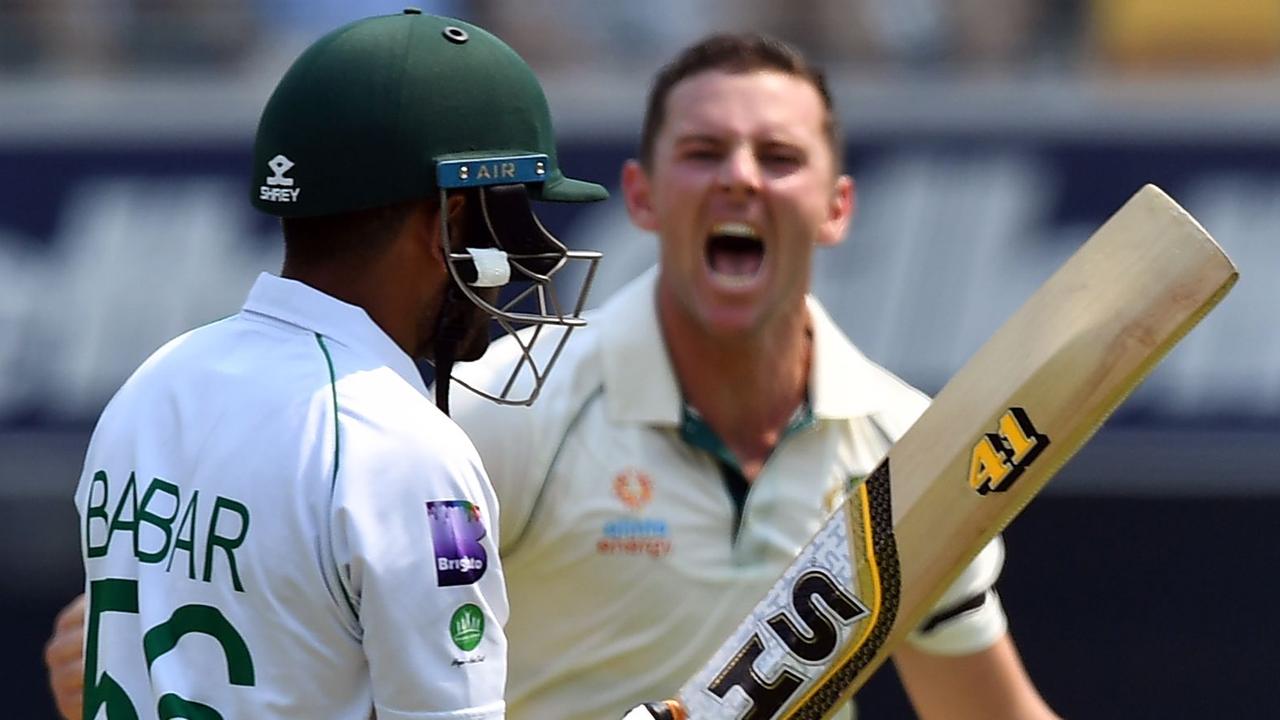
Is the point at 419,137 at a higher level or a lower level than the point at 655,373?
higher

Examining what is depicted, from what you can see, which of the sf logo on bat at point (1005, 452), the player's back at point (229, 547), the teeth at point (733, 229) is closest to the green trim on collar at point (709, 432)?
the teeth at point (733, 229)

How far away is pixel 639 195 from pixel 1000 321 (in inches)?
115

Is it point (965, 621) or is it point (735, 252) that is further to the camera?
point (735, 252)

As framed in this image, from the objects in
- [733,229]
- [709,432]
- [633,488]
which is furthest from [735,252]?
[633,488]

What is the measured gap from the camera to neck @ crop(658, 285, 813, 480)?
310 cm

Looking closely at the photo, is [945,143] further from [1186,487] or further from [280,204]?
[280,204]

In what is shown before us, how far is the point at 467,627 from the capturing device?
1.89 metres

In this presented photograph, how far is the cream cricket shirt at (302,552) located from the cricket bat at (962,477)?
1.61ft

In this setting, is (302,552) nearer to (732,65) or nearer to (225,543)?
(225,543)

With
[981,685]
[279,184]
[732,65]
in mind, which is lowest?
[981,685]

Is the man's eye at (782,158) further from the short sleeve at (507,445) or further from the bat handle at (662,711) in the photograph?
the bat handle at (662,711)

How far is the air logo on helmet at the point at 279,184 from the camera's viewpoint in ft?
6.73

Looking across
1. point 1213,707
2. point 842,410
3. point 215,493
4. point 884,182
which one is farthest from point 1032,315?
point 1213,707

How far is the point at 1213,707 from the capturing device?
6.11 m
